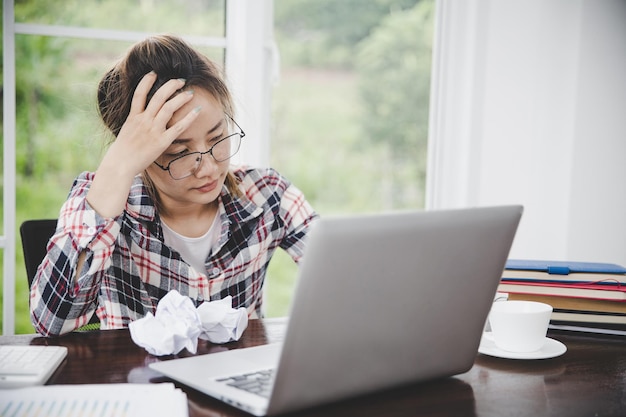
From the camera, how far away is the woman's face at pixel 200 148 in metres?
1.31

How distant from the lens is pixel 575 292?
1.15 m

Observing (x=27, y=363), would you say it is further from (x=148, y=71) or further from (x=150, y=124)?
(x=148, y=71)

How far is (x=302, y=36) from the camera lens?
4.95 metres

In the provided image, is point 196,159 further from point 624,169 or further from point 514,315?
point 624,169

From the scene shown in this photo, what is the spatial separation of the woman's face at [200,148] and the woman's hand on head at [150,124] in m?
0.03

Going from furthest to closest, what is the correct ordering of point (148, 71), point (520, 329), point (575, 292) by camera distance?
point (148, 71), point (575, 292), point (520, 329)

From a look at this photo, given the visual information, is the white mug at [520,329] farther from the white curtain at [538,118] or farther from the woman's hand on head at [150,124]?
the white curtain at [538,118]

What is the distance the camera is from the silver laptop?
0.68 meters

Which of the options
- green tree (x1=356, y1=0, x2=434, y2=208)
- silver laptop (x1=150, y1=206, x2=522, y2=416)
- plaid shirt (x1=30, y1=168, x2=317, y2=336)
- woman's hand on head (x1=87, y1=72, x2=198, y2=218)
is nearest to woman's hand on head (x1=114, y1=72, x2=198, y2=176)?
woman's hand on head (x1=87, y1=72, x2=198, y2=218)

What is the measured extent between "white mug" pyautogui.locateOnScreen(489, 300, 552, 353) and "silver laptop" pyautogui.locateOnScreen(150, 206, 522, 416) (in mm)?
133

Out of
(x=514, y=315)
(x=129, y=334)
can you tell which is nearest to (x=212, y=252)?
(x=129, y=334)

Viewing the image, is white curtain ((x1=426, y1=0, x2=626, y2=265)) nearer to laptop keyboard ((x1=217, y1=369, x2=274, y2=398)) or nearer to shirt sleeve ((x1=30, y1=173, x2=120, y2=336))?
shirt sleeve ((x1=30, y1=173, x2=120, y2=336))

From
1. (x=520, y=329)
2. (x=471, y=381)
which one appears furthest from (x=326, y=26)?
(x=471, y=381)

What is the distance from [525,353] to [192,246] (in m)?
0.76
